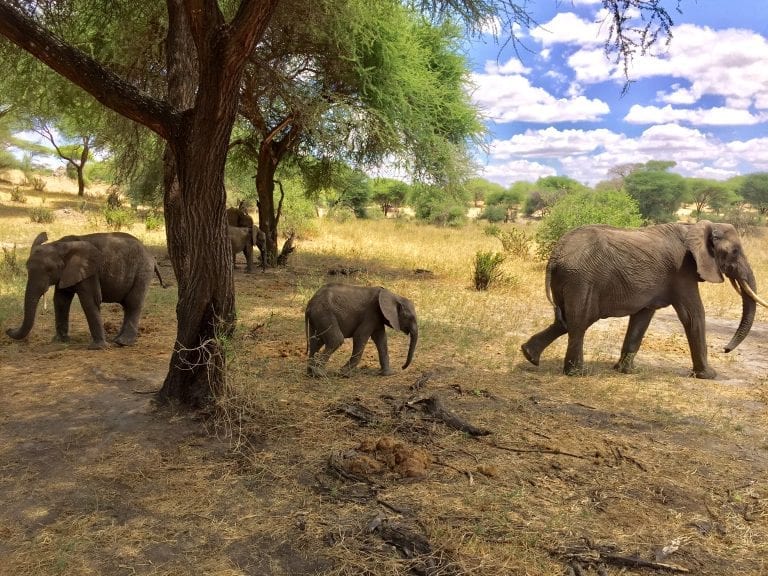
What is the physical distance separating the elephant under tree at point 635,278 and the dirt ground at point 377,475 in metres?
0.55

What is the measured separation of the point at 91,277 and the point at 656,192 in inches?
1407

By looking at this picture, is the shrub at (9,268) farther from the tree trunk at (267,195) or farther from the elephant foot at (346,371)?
the elephant foot at (346,371)

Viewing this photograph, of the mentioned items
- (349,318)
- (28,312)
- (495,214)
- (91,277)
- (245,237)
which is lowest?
(28,312)

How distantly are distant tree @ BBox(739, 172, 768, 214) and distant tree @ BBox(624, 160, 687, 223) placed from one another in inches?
215

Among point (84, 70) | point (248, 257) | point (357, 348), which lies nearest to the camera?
point (84, 70)

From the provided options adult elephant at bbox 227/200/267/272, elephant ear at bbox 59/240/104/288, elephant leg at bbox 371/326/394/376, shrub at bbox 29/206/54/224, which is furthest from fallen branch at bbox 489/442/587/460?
shrub at bbox 29/206/54/224

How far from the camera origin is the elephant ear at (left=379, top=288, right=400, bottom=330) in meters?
5.79

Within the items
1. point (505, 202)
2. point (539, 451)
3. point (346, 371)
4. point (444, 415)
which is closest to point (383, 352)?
point (346, 371)

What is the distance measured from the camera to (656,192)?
35.9m

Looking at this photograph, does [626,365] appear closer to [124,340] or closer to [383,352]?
[383,352]

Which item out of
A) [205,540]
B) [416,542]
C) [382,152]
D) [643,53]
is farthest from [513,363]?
[382,152]

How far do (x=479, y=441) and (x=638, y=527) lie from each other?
1.34m

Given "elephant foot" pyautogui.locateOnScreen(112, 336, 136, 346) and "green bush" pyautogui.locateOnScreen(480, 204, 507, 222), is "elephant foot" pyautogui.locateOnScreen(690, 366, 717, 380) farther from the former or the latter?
"green bush" pyautogui.locateOnScreen(480, 204, 507, 222)

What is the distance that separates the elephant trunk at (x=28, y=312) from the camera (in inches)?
247
